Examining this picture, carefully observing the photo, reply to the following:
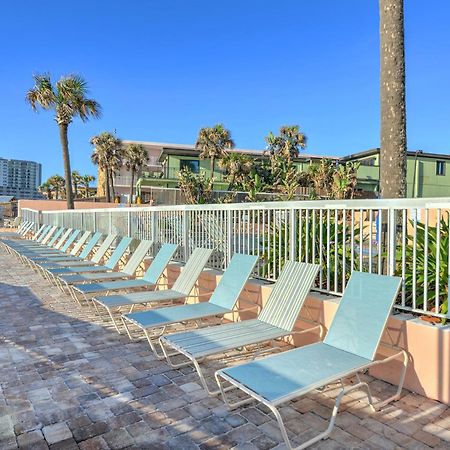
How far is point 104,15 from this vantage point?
15.2 meters

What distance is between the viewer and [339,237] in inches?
190

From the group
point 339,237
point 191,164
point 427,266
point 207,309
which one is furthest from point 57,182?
point 427,266

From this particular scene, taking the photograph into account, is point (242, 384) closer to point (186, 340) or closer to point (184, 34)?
point (186, 340)

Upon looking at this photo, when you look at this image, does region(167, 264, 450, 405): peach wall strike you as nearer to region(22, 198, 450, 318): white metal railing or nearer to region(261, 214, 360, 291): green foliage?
region(22, 198, 450, 318): white metal railing

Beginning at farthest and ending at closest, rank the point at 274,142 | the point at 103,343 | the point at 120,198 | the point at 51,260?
1. the point at 120,198
2. the point at 274,142
3. the point at 51,260
4. the point at 103,343

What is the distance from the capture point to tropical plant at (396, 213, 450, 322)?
354cm

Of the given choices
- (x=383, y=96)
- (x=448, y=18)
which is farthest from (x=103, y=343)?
(x=448, y=18)

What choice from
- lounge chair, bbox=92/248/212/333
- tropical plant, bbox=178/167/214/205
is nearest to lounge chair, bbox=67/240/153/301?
lounge chair, bbox=92/248/212/333

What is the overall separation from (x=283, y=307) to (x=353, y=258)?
98 centimetres

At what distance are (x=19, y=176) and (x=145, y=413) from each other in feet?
439

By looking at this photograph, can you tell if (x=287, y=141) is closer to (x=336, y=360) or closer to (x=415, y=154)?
(x=415, y=154)

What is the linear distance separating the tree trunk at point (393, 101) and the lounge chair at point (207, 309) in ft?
7.09

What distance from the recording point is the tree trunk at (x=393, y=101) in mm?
5176

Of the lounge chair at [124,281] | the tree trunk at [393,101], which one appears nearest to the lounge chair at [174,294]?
the lounge chair at [124,281]
